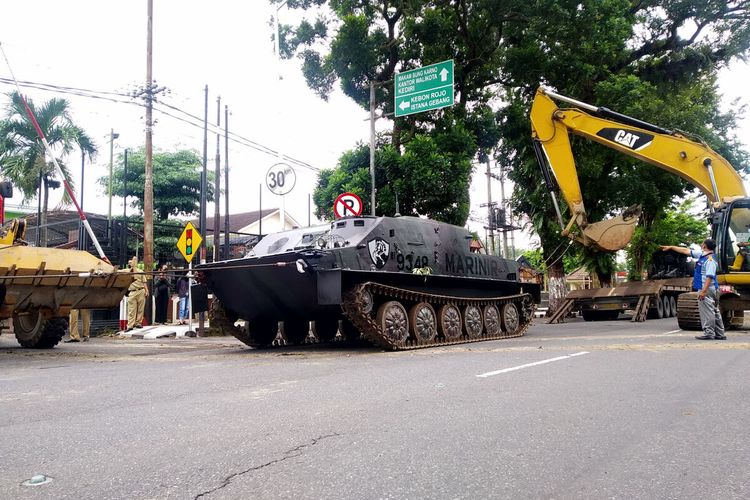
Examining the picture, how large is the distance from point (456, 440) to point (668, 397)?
7.72 feet

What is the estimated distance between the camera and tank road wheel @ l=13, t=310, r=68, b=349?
11148 mm

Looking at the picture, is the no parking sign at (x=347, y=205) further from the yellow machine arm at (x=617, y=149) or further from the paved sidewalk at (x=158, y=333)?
the yellow machine arm at (x=617, y=149)

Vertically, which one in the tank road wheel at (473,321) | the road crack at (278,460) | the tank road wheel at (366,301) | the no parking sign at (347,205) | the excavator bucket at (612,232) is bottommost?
the road crack at (278,460)

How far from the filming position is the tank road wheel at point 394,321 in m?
9.71

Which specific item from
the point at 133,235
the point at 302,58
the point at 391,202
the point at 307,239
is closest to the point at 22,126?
the point at 133,235

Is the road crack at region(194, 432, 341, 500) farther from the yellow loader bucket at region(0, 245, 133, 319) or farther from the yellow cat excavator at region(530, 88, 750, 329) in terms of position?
the yellow cat excavator at region(530, 88, 750, 329)

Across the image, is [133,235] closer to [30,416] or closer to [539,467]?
[30,416]

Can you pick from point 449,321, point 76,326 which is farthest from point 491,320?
point 76,326

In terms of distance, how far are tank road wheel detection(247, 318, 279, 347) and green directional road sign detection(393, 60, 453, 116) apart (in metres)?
7.07

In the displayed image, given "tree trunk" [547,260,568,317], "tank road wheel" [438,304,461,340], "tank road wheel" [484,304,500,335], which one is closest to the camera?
"tank road wheel" [438,304,461,340]

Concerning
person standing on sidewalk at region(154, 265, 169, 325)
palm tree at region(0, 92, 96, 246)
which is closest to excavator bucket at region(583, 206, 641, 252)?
person standing on sidewalk at region(154, 265, 169, 325)

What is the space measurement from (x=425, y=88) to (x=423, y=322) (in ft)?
24.0

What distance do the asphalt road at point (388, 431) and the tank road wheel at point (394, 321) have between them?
7.22 feet

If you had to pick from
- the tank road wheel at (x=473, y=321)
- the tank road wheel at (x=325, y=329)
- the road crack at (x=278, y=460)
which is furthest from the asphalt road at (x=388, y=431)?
the tank road wheel at (x=325, y=329)
